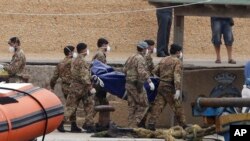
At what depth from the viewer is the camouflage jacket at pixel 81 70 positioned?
2280cm

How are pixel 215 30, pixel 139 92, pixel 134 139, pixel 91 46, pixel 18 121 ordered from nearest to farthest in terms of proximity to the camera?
pixel 18 121, pixel 134 139, pixel 139 92, pixel 215 30, pixel 91 46

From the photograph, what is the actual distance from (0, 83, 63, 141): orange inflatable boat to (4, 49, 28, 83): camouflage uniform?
7.72m

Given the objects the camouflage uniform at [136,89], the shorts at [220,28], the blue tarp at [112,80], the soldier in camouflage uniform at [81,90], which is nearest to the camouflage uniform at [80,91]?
the soldier in camouflage uniform at [81,90]

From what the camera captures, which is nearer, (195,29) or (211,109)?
(211,109)

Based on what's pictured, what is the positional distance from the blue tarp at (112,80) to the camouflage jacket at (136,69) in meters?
0.35

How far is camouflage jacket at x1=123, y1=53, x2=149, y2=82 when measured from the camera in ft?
75.1

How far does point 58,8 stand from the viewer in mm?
36062

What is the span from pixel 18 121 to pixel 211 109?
4860 millimetres

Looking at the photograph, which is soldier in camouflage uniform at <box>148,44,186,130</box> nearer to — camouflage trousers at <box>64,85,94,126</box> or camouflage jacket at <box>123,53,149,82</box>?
camouflage jacket at <box>123,53,149,82</box>

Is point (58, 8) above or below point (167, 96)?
above

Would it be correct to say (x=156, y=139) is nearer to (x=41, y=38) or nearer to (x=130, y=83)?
(x=130, y=83)

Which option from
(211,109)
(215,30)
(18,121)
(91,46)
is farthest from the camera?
(91,46)

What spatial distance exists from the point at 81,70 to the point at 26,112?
23.4 ft

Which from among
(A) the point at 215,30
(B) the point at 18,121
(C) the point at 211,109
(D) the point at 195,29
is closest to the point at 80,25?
(D) the point at 195,29
